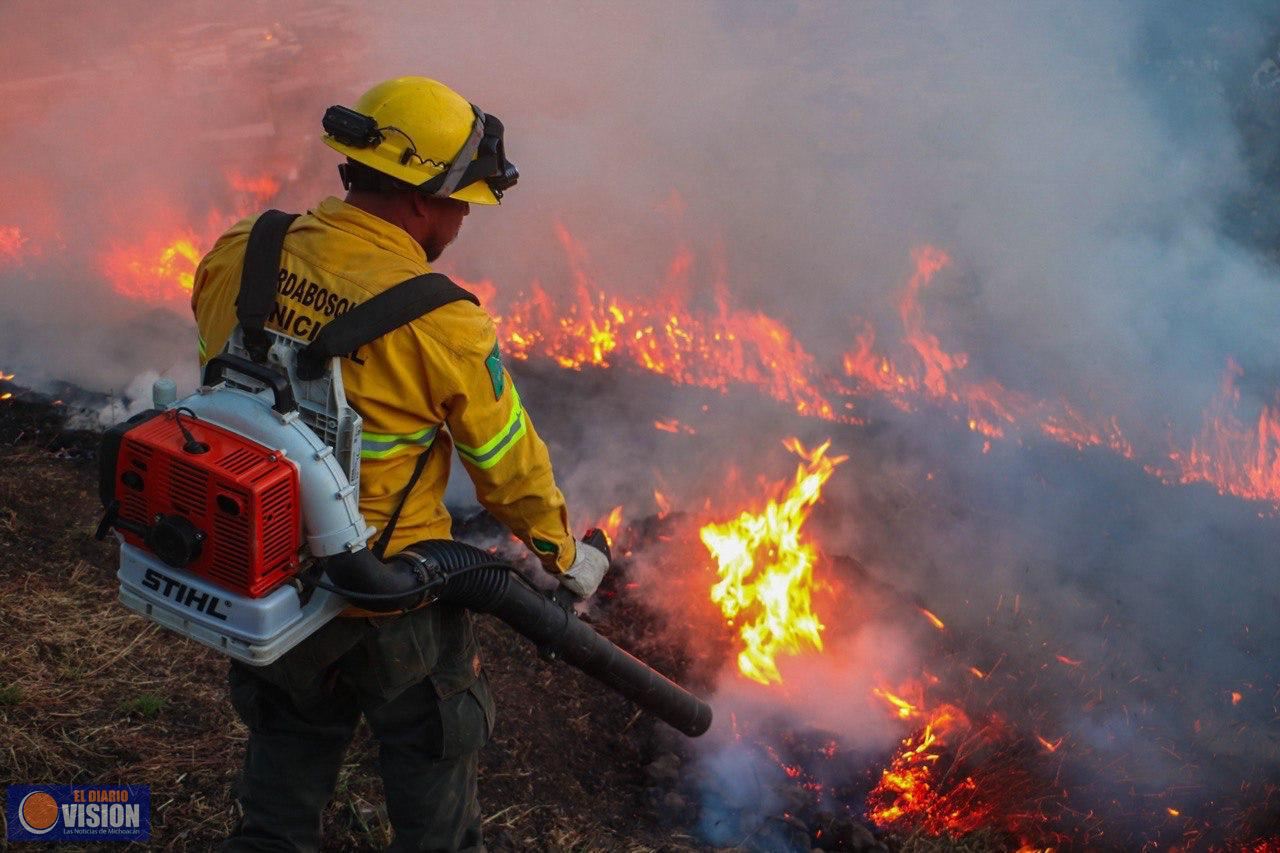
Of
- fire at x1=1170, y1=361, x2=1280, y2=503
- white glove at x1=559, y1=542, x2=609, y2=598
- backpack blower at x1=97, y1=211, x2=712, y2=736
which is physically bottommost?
fire at x1=1170, y1=361, x2=1280, y2=503

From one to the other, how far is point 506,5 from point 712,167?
249 cm

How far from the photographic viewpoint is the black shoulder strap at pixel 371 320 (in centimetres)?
199

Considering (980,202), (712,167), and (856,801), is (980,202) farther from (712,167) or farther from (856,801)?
(856,801)

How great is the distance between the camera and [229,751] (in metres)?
3.43

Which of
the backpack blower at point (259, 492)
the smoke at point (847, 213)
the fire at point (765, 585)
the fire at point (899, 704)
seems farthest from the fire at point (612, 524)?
the backpack blower at point (259, 492)

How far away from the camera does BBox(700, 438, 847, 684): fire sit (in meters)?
4.53

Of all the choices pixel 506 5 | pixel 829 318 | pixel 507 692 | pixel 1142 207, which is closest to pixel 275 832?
pixel 507 692

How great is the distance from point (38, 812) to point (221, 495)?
188cm

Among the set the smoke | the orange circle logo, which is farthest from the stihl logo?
the smoke

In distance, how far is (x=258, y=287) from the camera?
6.91 ft

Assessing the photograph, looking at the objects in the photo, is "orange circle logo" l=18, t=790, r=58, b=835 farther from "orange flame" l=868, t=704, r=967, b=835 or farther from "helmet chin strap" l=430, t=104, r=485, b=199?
"orange flame" l=868, t=704, r=967, b=835

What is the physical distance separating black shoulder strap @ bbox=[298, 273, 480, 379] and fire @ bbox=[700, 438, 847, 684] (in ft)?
9.71

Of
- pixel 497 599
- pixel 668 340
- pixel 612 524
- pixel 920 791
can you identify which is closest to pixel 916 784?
pixel 920 791

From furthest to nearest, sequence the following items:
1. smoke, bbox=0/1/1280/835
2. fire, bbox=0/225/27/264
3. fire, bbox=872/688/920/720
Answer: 1. fire, bbox=0/225/27/264
2. smoke, bbox=0/1/1280/835
3. fire, bbox=872/688/920/720
